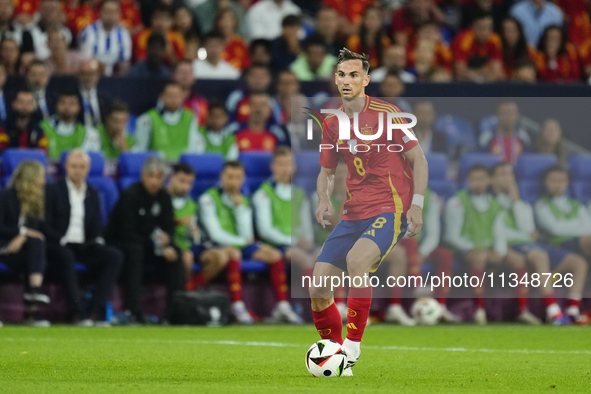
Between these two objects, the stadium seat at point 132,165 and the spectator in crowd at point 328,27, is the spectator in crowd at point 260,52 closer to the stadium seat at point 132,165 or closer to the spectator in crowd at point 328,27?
the spectator in crowd at point 328,27

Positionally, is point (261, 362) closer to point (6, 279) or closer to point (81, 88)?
point (6, 279)

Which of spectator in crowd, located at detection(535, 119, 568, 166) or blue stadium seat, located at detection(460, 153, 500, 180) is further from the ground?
spectator in crowd, located at detection(535, 119, 568, 166)

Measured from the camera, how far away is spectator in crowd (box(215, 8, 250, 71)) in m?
13.2

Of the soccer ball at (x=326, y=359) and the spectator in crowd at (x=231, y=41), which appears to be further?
the spectator in crowd at (x=231, y=41)

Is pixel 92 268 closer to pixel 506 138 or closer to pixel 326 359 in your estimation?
pixel 506 138

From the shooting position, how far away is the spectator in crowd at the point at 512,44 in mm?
14297

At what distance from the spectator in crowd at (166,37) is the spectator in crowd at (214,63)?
31 centimetres

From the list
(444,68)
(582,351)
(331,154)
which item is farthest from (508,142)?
(331,154)

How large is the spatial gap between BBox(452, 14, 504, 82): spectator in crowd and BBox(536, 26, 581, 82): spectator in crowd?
27.3 inches

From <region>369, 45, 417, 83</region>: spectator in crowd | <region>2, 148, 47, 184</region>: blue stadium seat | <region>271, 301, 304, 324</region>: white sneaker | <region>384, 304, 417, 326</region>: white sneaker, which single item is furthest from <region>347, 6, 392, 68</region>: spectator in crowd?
<region>2, 148, 47, 184</region>: blue stadium seat

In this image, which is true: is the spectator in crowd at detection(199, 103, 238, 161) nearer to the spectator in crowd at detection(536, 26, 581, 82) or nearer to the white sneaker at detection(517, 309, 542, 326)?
the white sneaker at detection(517, 309, 542, 326)

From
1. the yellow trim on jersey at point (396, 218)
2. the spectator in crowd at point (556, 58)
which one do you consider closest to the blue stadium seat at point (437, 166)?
the yellow trim on jersey at point (396, 218)

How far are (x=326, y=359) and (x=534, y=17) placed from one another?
10784 millimetres

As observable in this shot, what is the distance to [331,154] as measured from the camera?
604 centimetres
